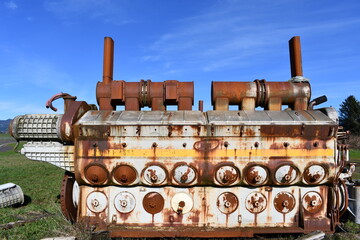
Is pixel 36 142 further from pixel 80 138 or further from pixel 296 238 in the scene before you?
pixel 296 238

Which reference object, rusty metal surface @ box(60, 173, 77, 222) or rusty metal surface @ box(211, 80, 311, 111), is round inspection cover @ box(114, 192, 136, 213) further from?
rusty metal surface @ box(211, 80, 311, 111)

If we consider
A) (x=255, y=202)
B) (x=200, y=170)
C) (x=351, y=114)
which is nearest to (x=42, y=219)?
(x=200, y=170)

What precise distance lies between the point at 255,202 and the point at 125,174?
8.09 ft

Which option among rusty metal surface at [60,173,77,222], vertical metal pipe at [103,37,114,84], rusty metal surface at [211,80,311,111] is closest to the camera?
rusty metal surface at [60,173,77,222]

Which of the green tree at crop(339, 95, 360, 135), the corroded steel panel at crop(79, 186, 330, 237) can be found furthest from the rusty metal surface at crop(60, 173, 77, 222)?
the green tree at crop(339, 95, 360, 135)

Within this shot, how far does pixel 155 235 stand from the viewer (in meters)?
4.35

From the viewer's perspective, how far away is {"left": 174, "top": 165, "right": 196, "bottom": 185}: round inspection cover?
14.6 feet

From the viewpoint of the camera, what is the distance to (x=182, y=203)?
4559 mm

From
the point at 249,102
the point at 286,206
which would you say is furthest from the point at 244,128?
the point at 286,206

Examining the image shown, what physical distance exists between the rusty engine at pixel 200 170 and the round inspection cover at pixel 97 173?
18 mm

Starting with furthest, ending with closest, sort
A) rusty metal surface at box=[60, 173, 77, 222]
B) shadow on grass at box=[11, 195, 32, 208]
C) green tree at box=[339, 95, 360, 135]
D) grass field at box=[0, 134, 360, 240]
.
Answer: green tree at box=[339, 95, 360, 135] < shadow on grass at box=[11, 195, 32, 208] < rusty metal surface at box=[60, 173, 77, 222] < grass field at box=[0, 134, 360, 240]

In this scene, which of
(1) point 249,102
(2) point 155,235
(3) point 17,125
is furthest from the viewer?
(1) point 249,102

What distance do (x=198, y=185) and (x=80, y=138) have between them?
2.38 meters

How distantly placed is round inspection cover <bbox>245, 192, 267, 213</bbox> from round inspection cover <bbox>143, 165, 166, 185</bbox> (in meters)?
1.64
